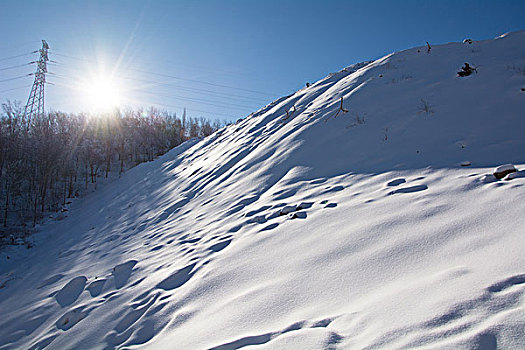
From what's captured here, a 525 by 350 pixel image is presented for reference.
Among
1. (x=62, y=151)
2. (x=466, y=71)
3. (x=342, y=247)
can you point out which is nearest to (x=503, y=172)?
(x=342, y=247)

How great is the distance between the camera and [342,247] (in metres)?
2.26

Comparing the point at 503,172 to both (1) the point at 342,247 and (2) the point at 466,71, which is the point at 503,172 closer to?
(1) the point at 342,247

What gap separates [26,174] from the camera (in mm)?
17906

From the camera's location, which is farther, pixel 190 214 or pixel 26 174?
pixel 26 174

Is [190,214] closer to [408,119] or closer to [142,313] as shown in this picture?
[142,313]

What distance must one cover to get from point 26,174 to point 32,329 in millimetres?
19410

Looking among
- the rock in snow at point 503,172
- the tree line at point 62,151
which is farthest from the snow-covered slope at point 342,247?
the tree line at point 62,151

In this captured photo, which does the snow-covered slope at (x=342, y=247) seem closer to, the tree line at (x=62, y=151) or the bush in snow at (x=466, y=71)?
the bush in snow at (x=466, y=71)

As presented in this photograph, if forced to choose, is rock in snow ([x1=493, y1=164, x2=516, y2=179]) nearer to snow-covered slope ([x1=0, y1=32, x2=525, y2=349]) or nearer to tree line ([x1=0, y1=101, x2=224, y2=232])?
snow-covered slope ([x1=0, y1=32, x2=525, y2=349])

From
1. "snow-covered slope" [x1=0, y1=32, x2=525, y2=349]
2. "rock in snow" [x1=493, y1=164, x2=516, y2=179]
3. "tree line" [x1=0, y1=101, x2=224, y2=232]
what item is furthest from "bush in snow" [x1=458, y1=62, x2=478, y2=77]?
"tree line" [x1=0, y1=101, x2=224, y2=232]

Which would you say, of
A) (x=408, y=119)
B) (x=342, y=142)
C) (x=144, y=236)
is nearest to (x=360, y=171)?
(x=342, y=142)

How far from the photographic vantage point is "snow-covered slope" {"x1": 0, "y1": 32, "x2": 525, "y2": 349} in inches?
55.6

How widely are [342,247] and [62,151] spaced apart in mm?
20891

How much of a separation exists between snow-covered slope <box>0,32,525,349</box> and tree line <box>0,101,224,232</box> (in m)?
14.5
